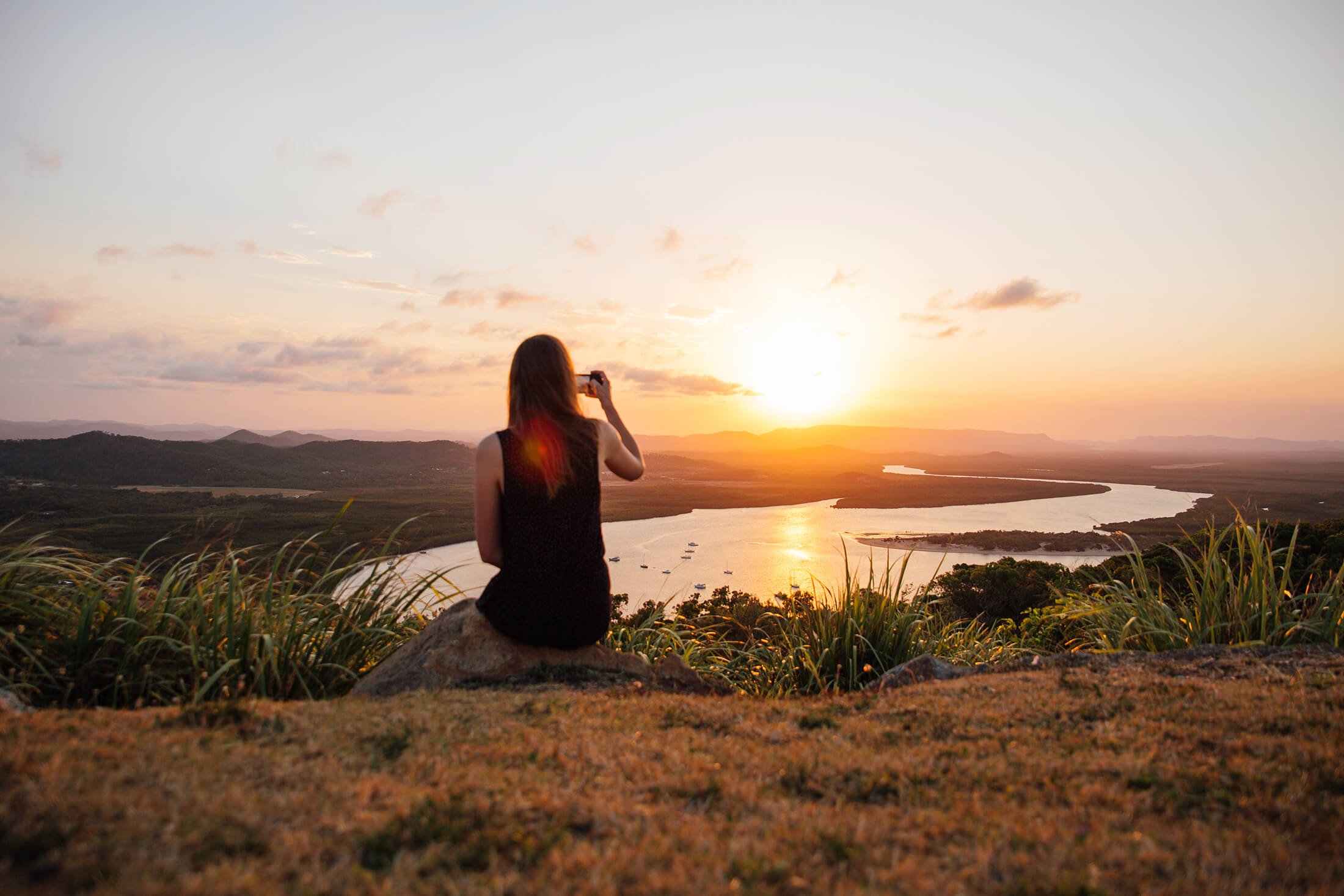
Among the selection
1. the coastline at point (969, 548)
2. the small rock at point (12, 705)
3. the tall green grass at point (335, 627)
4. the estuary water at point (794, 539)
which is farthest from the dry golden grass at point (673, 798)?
the coastline at point (969, 548)

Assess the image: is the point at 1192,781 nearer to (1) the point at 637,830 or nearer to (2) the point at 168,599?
(1) the point at 637,830

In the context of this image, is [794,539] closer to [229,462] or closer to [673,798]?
[673,798]

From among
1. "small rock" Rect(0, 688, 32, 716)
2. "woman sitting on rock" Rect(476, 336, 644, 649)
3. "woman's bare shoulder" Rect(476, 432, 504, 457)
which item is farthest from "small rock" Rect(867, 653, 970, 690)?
"small rock" Rect(0, 688, 32, 716)

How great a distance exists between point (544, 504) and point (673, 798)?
185 centimetres

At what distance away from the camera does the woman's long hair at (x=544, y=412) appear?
11.7 ft

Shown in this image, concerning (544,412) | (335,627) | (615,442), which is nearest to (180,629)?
(335,627)

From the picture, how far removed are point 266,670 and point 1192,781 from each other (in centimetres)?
437

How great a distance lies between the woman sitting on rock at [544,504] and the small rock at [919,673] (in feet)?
5.60

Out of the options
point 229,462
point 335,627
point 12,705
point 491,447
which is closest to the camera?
point 12,705

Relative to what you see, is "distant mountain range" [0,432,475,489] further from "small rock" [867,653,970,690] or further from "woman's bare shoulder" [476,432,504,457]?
"small rock" [867,653,970,690]

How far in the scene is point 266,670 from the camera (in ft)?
12.6

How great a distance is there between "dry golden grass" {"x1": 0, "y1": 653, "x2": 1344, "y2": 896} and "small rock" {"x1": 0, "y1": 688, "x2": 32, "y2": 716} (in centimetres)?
31

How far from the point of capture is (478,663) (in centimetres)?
367

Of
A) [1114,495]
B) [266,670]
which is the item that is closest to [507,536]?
[266,670]
